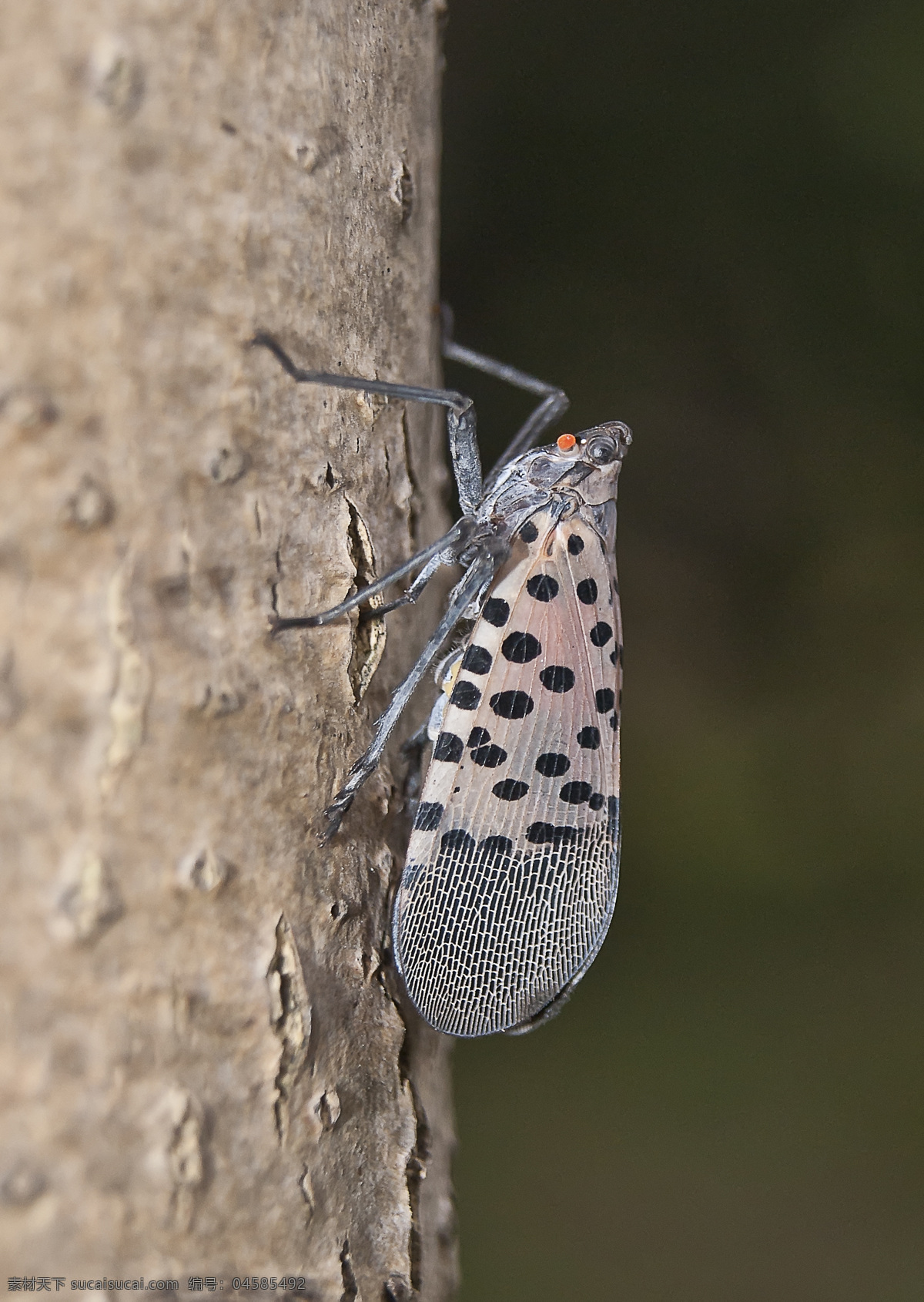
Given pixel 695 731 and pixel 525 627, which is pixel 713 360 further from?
pixel 525 627

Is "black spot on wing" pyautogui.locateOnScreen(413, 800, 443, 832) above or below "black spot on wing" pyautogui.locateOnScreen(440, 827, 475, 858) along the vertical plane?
above

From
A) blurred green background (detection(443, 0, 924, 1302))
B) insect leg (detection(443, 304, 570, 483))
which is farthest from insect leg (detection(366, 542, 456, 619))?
blurred green background (detection(443, 0, 924, 1302))

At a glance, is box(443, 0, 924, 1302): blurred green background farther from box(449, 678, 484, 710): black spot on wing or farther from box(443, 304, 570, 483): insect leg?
box(449, 678, 484, 710): black spot on wing

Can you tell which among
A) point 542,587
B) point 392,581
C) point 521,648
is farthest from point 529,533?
point 392,581

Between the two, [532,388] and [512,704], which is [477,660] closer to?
[512,704]

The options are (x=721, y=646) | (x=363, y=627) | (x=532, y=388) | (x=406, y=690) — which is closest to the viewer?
(x=363, y=627)

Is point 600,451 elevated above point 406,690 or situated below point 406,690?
above
